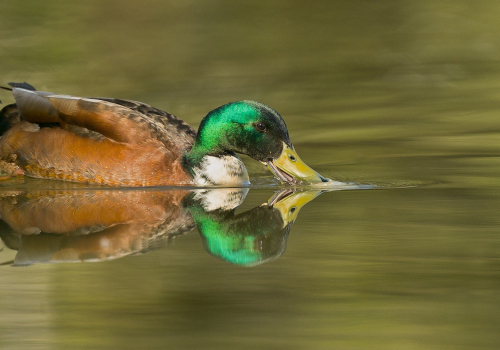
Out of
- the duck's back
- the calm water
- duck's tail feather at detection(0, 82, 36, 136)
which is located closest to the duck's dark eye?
the calm water

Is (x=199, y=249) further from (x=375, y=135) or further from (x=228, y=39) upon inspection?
(x=228, y=39)

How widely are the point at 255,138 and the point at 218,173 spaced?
506 millimetres

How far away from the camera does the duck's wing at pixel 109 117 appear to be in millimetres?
7754

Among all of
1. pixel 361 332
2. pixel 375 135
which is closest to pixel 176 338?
pixel 361 332

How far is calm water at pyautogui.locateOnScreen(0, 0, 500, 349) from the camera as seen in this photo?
150 inches

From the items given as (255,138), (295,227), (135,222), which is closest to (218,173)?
(255,138)

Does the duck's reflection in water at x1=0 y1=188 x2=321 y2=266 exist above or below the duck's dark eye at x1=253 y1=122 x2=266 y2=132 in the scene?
below

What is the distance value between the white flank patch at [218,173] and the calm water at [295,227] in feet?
0.72

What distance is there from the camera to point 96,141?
7848mm

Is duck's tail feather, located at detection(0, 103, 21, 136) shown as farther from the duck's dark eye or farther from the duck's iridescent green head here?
the duck's dark eye

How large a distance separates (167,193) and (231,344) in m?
3.77

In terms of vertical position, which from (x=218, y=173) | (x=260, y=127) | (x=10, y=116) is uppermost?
(x=260, y=127)

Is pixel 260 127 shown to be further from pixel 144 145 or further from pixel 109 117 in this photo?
pixel 109 117

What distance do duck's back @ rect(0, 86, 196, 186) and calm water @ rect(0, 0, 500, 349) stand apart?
0.25 m
